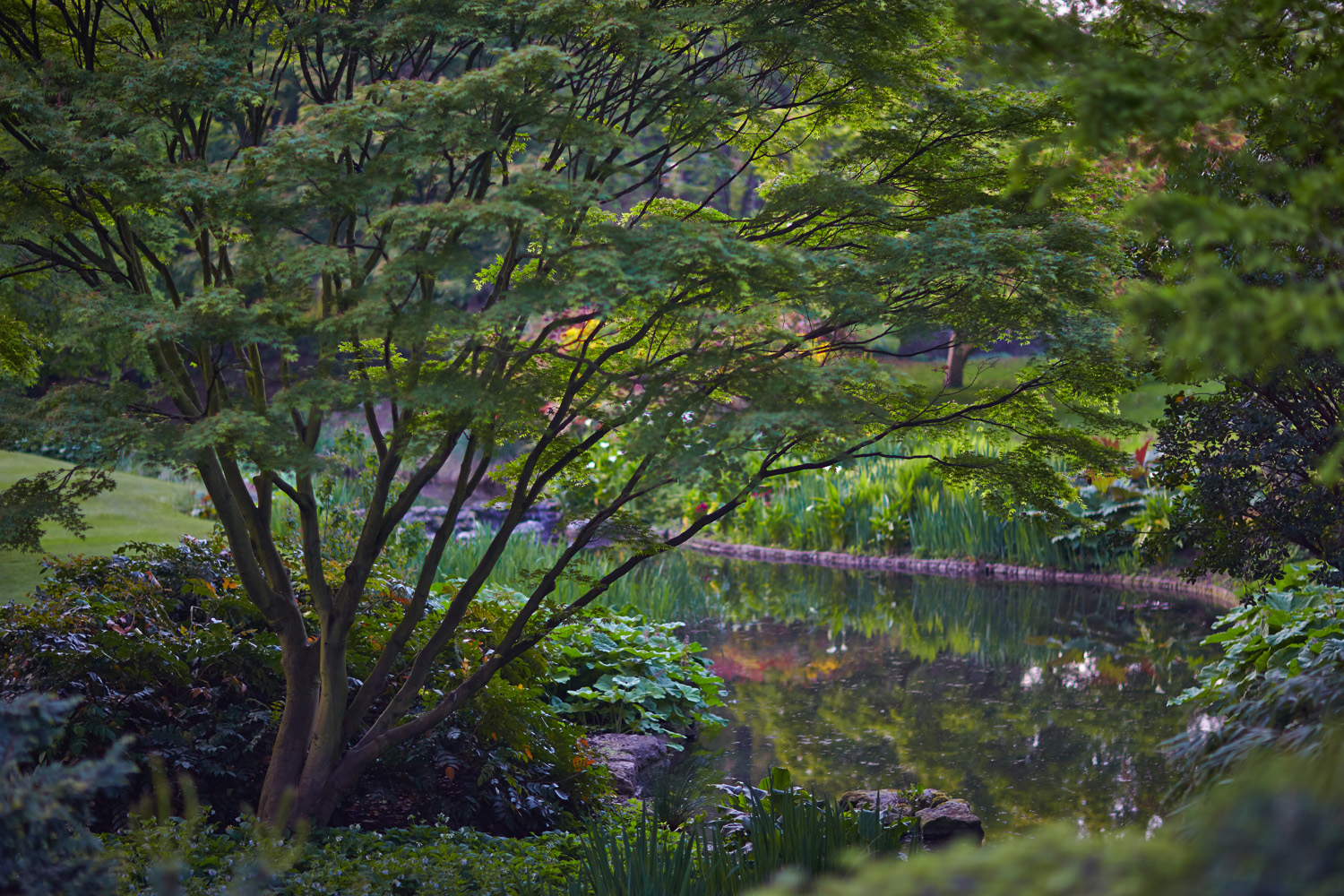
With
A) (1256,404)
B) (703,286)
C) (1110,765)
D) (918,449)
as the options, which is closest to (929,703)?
(1110,765)

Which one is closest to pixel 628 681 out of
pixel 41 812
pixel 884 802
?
pixel 884 802

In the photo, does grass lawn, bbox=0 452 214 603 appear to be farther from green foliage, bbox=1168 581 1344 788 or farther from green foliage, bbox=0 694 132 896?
green foliage, bbox=1168 581 1344 788

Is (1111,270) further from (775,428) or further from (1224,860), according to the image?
(1224,860)

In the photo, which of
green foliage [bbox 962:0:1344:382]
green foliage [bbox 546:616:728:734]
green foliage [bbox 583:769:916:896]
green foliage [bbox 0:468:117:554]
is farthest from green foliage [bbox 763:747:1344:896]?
green foliage [bbox 546:616:728:734]

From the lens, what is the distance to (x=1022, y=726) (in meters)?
6.78

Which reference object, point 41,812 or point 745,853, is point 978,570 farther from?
point 41,812

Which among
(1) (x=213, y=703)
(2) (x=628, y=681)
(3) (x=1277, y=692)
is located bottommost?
(3) (x=1277, y=692)

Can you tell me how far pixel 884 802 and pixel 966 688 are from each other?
3.04 metres

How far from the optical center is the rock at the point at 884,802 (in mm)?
4582

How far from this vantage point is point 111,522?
9000mm

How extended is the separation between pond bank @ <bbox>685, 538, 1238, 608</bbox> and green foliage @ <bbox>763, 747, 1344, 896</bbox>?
32.7ft

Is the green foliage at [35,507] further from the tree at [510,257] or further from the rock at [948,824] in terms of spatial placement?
the rock at [948,824]

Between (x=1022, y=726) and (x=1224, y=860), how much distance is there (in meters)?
6.15

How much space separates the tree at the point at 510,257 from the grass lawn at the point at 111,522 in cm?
305
